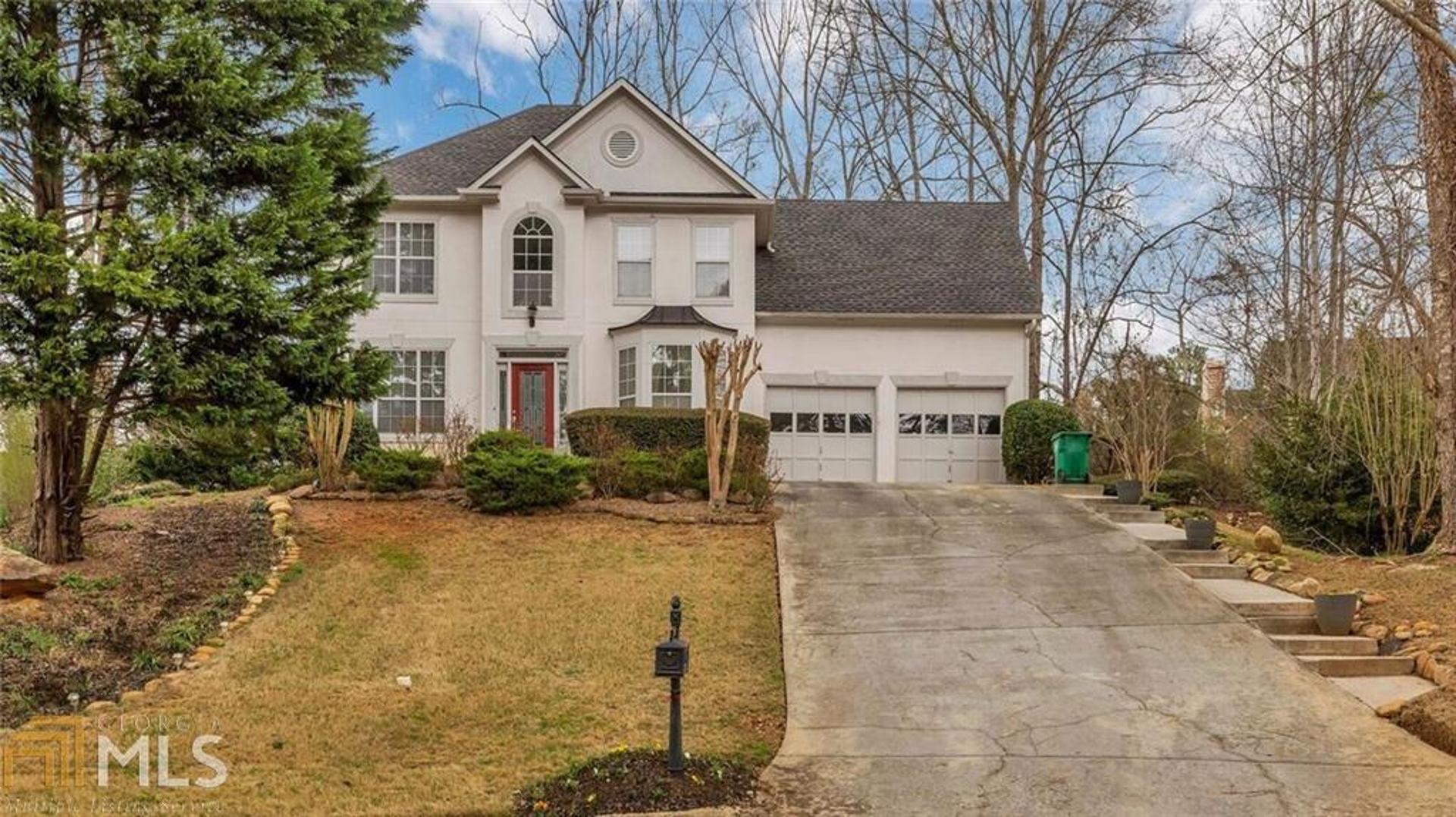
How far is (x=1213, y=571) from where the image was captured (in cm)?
1111

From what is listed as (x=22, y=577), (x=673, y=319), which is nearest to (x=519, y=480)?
(x=22, y=577)

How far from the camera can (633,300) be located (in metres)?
19.6

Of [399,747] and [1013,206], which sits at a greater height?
[1013,206]

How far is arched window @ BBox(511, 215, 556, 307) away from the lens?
19.3 meters

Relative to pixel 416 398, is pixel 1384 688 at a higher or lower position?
lower

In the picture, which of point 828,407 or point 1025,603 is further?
point 828,407

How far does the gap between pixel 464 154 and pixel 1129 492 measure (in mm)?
14026

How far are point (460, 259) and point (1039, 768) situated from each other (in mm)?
15640

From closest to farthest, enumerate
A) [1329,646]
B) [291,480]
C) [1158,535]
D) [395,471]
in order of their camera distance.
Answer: [1329,646]
[1158,535]
[395,471]
[291,480]

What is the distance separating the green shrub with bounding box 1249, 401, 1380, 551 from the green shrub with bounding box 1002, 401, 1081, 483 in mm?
4302

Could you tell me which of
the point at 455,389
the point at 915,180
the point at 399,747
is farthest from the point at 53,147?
the point at 915,180

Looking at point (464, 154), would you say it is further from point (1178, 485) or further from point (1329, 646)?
point (1329, 646)

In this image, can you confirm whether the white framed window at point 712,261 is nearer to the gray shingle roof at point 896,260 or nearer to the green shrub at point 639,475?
the gray shingle roof at point 896,260

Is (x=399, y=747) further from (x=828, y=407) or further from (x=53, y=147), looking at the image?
(x=828, y=407)
